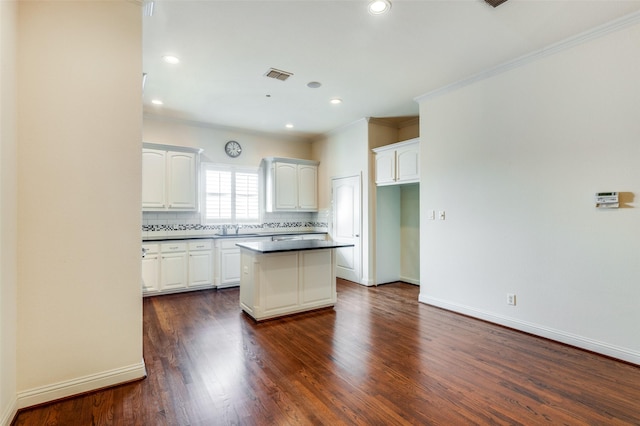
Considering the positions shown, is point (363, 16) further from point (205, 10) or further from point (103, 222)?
point (103, 222)

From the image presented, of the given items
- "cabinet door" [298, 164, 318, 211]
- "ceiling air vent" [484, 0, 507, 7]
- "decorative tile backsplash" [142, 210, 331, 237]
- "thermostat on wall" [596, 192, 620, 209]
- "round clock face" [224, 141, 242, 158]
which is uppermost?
"ceiling air vent" [484, 0, 507, 7]

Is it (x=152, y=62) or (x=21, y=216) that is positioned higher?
(x=152, y=62)

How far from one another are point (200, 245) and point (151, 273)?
84cm

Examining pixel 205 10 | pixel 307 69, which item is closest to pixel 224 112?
pixel 307 69

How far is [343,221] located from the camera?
19.7 ft

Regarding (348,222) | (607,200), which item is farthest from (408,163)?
(607,200)

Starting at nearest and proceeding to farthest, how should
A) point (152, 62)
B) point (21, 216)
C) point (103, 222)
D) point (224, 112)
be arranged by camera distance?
1. point (21, 216)
2. point (103, 222)
3. point (152, 62)
4. point (224, 112)

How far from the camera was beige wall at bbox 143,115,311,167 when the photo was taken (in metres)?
5.37

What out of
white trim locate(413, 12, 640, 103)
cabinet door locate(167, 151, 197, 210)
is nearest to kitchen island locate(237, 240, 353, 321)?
cabinet door locate(167, 151, 197, 210)

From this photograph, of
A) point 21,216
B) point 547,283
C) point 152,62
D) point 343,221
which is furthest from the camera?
point 343,221

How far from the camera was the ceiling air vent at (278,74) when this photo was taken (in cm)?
366

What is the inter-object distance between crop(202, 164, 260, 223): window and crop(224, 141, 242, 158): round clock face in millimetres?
278

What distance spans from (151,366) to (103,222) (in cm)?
129

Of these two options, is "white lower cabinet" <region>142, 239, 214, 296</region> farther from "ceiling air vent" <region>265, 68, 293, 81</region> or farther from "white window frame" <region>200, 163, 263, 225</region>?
"ceiling air vent" <region>265, 68, 293, 81</region>
